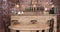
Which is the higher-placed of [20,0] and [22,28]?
[20,0]

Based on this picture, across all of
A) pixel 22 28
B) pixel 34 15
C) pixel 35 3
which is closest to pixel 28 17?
pixel 34 15

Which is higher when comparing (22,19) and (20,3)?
(20,3)

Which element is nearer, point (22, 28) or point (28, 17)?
point (22, 28)

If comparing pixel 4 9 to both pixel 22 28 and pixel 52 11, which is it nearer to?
pixel 22 28

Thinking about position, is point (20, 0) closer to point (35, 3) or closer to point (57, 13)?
point (35, 3)

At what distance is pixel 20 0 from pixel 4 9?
1.21 feet

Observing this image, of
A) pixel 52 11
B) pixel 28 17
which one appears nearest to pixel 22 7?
pixel 28 17

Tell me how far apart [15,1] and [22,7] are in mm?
186

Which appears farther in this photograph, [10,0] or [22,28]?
[10,0]

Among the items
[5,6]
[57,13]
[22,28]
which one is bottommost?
[22,28]

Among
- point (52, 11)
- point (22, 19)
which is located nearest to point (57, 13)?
point (52, 11)

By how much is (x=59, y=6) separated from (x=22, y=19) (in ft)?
2.57

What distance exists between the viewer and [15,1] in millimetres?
2545

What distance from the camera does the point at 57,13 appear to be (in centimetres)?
253
